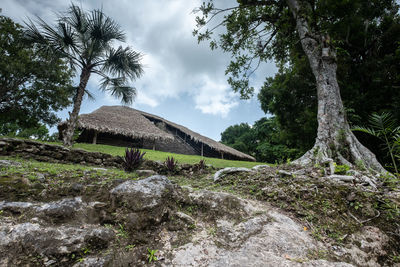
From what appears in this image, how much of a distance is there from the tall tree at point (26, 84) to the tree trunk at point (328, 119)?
11178mm

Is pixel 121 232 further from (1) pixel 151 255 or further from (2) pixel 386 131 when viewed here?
(2) pixel 386 131

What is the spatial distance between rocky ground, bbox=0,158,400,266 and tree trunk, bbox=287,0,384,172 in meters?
1.31

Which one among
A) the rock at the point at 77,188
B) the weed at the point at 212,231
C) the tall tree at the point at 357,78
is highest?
the tall tree at the point at 357,78

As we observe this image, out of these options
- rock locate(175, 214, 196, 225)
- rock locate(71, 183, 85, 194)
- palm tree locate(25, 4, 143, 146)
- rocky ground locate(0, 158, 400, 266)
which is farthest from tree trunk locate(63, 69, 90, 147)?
rock locate(175, 214, 196, 225)

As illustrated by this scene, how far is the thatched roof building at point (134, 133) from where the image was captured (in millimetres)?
9820

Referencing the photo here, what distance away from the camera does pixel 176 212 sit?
5.82 ft

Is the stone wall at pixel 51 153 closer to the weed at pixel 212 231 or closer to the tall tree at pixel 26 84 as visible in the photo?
the weed at pixel 212 231

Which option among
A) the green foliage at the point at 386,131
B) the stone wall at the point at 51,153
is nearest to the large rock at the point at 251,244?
the green foliage at the point at 386,131

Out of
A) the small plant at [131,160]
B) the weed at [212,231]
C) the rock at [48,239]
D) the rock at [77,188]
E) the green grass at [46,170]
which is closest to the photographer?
the rock at [48,239]

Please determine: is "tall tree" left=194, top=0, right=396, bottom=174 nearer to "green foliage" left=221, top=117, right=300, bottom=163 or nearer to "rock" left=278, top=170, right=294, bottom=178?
"rock" left=278, top=170, right=294, bottom=178

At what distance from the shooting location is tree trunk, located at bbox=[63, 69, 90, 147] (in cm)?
596

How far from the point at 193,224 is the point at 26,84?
46.4 ft

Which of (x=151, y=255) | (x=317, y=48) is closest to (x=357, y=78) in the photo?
(x=317, y=48)

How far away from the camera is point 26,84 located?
991cm
